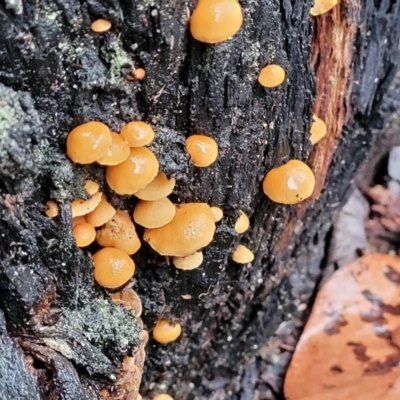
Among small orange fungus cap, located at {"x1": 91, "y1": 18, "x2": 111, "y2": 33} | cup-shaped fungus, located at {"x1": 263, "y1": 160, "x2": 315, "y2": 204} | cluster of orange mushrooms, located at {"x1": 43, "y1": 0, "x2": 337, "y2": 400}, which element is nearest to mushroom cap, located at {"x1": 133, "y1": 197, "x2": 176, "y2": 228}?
cluster of orange mushrooms, located at {"x1": 43, "y1": 0, "x2": 337, "y2": 400}

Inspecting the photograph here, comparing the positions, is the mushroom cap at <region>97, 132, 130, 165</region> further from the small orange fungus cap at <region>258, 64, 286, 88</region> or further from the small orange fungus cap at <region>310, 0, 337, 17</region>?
the small orange fungus cap at <region>310, 0, 337, 17</region>

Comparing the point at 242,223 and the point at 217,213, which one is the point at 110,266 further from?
the point at 242,223

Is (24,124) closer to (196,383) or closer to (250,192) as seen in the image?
(250,192)

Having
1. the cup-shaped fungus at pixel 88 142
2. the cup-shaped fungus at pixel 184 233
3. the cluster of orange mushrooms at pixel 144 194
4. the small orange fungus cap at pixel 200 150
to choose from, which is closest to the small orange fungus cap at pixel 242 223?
the cluster of orange mushrooms at pixel 144 194

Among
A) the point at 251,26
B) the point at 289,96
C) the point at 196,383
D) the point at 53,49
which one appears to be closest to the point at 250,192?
the point at 289,96

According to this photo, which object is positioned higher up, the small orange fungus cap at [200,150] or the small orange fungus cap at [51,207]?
the small orange fungus cap at [200,150]

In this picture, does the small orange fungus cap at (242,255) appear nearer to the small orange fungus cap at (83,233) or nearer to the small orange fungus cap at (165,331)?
the small orange fungus cap at (165,331)
